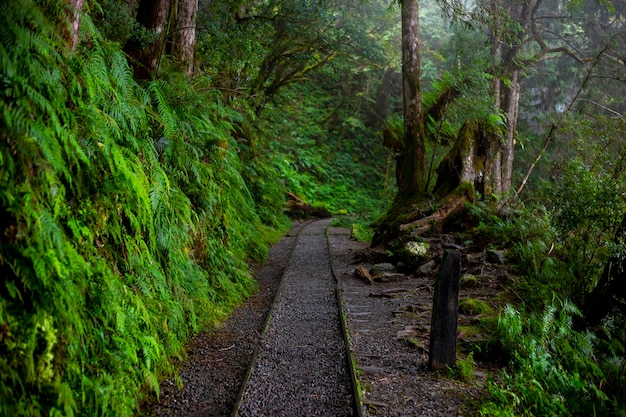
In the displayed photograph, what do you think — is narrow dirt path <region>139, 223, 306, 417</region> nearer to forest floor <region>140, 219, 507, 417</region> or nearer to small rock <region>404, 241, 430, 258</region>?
forest floor <region>140, 219, 507, 417</region>

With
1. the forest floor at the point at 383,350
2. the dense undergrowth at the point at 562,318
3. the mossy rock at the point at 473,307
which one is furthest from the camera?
the mossy rock at the point at 473,307

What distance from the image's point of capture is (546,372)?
460 cm

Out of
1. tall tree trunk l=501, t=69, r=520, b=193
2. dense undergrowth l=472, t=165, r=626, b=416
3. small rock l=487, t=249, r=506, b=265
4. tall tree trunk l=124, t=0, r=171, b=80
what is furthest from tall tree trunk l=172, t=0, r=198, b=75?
tall tree trunk l=501, t=69, r=520, b=193

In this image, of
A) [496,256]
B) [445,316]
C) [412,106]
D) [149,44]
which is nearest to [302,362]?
[445,316]

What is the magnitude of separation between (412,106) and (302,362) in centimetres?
870

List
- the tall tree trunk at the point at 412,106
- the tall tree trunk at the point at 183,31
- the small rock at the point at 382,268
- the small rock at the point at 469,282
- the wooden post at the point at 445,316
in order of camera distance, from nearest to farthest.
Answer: the wooden post at the point at 445,316 → the small rock at the point at 469,282 → the tall tree trunk at the point at 183,31 → the small rock at the point at 382,268 → the tall tree trunk at the point at 412,106

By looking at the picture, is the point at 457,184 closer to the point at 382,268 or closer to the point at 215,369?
the point at 382,268

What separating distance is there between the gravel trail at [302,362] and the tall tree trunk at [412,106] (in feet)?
16.4

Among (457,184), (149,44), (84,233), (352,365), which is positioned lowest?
(352,365)

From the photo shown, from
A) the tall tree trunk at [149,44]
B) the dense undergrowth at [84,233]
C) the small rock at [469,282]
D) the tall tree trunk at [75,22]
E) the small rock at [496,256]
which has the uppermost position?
the tall tree trunk at [149,44]

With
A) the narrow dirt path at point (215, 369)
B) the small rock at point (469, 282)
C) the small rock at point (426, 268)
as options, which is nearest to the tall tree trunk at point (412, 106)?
the small rock at point (426, 268)

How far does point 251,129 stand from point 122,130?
1107 cm

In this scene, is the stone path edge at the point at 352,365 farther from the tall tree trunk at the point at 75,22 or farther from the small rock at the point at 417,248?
the tall tree trunk at the point at 75,22

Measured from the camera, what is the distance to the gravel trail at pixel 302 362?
3815 millimetres
